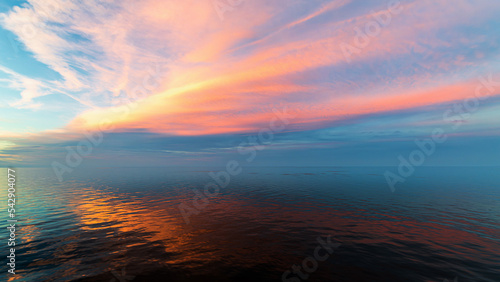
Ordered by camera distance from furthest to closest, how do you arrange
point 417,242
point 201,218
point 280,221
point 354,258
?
point 201,218
point 280,221
point 417,242
point 354,258

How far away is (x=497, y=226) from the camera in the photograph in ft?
90.3

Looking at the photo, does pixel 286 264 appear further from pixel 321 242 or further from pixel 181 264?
pixel 181 264

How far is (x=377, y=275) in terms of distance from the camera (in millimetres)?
15320

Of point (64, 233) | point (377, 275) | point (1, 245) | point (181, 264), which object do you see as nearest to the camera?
point (377, 275)

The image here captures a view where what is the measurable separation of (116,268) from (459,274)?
26965 mm

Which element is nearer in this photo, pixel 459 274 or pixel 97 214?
pixel 459 274

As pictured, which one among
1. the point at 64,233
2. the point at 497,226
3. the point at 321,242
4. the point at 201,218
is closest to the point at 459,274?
the point at 321,242
